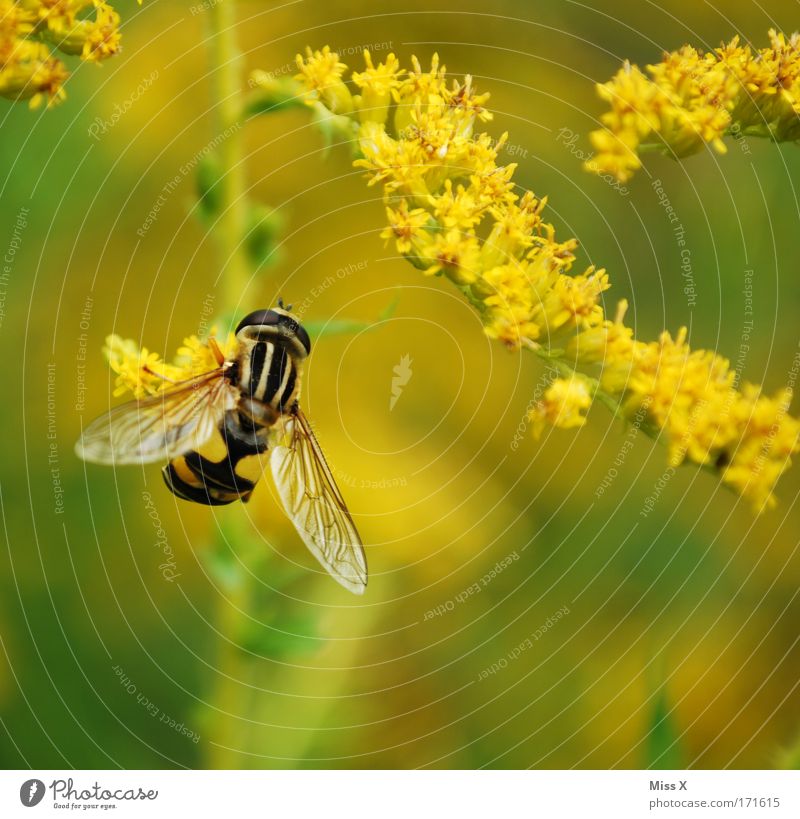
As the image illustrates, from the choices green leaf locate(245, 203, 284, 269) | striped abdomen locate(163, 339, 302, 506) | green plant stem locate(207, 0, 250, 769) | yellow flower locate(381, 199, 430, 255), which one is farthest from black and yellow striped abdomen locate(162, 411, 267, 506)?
yellow flower locate(381, 199, 430, 255)

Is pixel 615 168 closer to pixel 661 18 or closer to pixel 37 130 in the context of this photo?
pixel 661 18

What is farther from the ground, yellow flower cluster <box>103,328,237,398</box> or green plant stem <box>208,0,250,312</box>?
green plant stem <box>208,0,250,312</box>

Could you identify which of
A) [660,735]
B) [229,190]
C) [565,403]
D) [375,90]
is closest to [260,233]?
[229,190]

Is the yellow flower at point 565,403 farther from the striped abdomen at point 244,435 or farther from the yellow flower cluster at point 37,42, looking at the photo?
the yellow flower cluster at point 37,42

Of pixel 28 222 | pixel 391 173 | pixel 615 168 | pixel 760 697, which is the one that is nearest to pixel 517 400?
pixel 615 168

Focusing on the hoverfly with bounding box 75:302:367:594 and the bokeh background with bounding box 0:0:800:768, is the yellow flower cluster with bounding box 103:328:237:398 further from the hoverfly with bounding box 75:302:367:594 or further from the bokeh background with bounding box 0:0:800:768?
the bokeh background with bounding box 0:0:800:768
